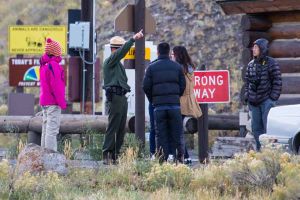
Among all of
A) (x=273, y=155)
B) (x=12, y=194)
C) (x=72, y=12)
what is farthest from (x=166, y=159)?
(x=72, y=12)

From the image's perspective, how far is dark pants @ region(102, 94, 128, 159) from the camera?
15359mm

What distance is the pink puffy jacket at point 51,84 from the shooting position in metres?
15.3

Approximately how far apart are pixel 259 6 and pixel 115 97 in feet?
13.7

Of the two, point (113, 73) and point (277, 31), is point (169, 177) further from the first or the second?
point (277, 31)

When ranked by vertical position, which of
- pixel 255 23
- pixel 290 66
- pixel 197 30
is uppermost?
pixel 197 30

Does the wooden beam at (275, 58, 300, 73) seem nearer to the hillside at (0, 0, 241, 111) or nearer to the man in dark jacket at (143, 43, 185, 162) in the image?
the man in dark jacket at (143, 43, 185, 162)

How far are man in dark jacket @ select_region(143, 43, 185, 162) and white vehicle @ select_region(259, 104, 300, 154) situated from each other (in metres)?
1.42

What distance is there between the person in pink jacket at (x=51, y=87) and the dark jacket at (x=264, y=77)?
2.75 m

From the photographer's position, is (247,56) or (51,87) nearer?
(51,87)

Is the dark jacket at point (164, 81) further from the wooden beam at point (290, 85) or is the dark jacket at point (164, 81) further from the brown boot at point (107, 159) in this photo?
the wooden beam at point (290, 85)

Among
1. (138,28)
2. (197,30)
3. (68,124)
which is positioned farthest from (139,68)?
(197,30)

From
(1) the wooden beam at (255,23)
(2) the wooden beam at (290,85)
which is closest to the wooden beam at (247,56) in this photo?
(1) the wooden beam at (255,23)

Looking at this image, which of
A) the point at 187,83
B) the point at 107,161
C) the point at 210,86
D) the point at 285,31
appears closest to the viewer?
the point at 107,161

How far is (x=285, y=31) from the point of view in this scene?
19000 mm
